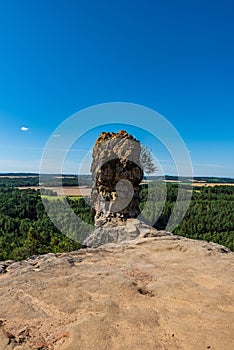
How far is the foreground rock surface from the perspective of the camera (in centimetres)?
583

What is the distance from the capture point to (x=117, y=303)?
7309 millimetres

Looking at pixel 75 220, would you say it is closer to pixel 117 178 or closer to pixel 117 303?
pixel 117 178

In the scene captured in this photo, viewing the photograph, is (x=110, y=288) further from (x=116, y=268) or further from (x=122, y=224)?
(x=122, y=224)

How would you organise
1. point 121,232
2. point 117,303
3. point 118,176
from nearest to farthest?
point 117,303 < point 121,232 < point 118,176

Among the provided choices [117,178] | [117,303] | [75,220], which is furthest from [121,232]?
[75,220]

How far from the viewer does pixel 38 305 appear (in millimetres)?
7312

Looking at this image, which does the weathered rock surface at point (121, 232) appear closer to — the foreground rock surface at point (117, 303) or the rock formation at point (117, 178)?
the rock formation at point (117, 178)

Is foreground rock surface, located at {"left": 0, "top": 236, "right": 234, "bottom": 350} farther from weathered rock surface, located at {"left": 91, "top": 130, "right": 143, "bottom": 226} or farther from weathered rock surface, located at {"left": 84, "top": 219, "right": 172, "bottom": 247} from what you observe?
weathered rock surface, located at {"left": 91, "top": 130, "right": 143, "bottom": 226}

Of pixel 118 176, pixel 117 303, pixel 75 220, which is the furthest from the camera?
pixel 75 220

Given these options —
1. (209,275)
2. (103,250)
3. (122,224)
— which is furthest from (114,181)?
(209,275)

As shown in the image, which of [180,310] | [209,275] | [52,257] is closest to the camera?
[180,310]

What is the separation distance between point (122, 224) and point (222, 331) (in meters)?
14.9

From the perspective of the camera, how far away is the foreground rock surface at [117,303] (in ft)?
19.1

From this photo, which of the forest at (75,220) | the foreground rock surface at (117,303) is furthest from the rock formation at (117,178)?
the forest at (75,220)
